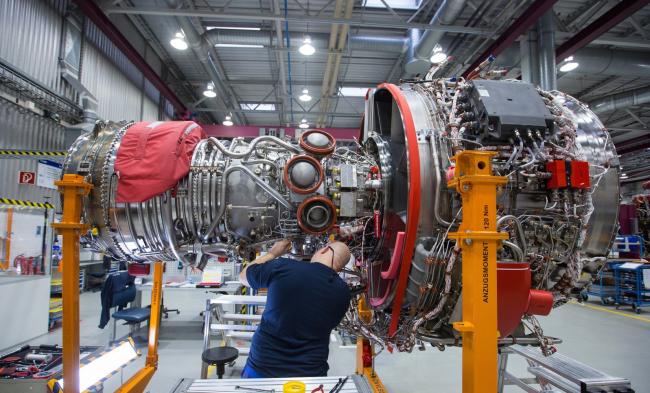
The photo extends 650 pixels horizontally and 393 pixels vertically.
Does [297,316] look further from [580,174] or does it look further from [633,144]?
[633,144]

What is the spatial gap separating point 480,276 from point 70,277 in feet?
6.96

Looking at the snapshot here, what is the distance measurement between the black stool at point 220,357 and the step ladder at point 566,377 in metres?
2.55

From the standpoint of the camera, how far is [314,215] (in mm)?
2379

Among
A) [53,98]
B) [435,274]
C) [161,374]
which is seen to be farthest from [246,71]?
[435,274]

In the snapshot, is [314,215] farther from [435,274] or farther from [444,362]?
[444,362]

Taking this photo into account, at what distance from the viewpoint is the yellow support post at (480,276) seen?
165 centimetres

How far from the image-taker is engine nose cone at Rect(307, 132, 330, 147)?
8.14 feet

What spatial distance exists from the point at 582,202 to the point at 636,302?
8641mm

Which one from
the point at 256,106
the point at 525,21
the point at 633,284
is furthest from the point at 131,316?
the point at 633,284

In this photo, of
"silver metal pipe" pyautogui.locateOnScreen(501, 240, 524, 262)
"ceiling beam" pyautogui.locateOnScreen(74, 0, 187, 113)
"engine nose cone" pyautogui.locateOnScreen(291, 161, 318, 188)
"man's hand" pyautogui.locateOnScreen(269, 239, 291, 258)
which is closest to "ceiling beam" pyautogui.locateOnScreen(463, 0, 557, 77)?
"silver metal pipe" pyautogui.locateOnScreen(501, 240, 524, 262)

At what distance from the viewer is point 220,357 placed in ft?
12.6

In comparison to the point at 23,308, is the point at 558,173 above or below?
above

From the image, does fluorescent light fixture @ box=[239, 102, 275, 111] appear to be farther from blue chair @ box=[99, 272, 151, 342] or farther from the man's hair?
the man's hair

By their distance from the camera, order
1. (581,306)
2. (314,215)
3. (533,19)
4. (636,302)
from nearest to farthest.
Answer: (314,215)
(533,19)
(636,302)
(581,306)
